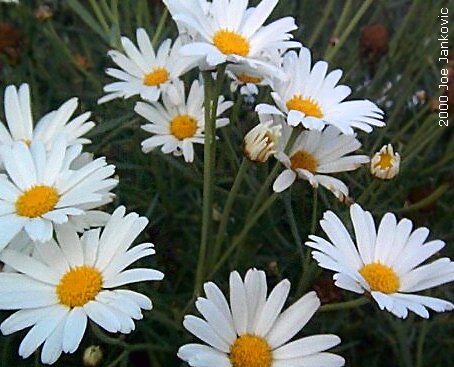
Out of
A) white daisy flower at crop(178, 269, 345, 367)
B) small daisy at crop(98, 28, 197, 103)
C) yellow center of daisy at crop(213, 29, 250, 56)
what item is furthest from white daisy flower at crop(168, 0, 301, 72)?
white daisy flower at crop(178, 269, 345, 367)

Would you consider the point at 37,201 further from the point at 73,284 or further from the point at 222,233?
the point at 222,233

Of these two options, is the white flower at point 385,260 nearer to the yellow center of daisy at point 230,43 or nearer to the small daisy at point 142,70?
the yellow center of daisy at point 230,43

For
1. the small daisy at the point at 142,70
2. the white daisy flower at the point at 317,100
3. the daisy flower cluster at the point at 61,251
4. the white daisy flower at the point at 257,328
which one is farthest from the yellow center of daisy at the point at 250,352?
the small daisy at the point at 142,70

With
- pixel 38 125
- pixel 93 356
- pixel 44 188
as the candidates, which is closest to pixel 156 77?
pixel 38 125

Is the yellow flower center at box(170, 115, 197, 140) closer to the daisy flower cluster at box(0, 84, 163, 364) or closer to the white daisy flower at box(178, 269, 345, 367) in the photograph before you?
the daisy flower cluster at box(0, 84, 163, 364)

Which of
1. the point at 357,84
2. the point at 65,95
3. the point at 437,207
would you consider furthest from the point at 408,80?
the point at 65,95

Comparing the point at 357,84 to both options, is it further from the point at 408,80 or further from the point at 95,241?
the point at 95,241
